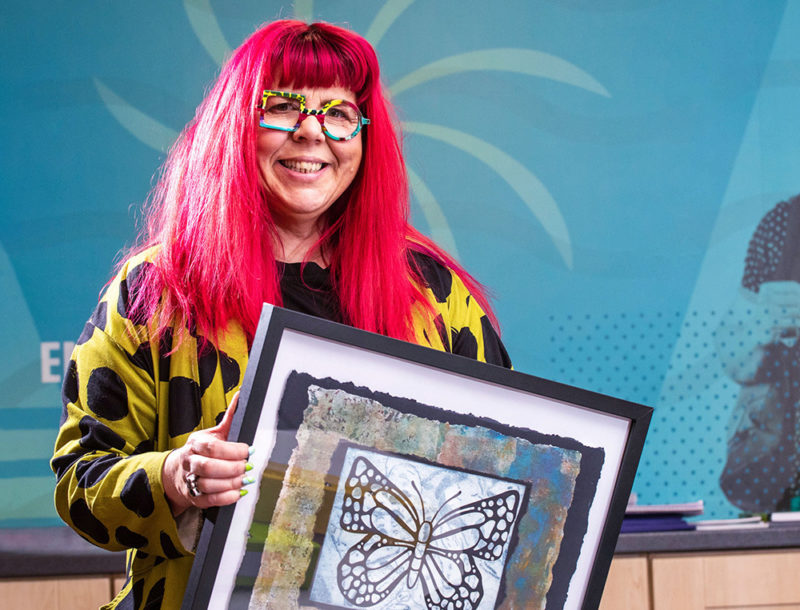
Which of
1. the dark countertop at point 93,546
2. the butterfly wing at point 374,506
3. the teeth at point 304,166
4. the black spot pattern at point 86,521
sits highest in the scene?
the teeth at point 304,166

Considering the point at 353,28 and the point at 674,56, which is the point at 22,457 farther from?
the point at 674,56

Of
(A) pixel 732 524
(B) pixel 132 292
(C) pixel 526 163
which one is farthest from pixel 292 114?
(A) pixel 732 524

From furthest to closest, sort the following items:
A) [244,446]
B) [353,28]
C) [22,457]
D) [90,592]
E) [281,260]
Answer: [353,28] → [22,457] → [90,592] → [281,260] → [244,446]

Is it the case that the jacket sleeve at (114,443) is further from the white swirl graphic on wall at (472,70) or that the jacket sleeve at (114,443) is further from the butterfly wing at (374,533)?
the white swirl graphic on wall at (472,70)

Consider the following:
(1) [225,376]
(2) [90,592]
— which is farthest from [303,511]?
(2) [90,592]

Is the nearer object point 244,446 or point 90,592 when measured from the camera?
point 244,446

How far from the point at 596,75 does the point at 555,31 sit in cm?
19

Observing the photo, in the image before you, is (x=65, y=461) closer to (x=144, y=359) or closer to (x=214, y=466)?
(x=144, y=359)

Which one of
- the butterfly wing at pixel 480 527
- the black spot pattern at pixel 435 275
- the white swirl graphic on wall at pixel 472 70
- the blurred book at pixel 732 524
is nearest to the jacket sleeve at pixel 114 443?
the butterfly wing at pixel 480 527

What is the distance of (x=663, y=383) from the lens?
266cm

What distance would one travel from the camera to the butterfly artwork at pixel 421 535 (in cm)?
94

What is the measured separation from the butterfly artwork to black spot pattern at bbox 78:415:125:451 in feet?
0.97

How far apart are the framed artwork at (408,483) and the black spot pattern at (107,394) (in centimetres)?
21

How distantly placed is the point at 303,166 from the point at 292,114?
7cm
